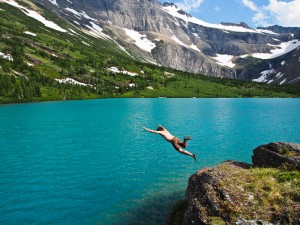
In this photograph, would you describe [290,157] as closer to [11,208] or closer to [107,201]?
[107,201]

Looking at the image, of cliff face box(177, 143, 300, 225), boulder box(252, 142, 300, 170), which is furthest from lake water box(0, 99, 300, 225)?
boulder box(252, 142, 300, 170)

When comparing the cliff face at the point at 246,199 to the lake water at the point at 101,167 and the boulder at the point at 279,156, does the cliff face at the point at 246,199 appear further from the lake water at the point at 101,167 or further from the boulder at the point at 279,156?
the lake water at the point at 101,167

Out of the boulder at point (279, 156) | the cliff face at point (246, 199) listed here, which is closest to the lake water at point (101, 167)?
the cliff face at point (246, 199)

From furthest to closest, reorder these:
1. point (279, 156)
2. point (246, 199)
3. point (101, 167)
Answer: point (101, 167) < point (279, 156) < point (246, 199)

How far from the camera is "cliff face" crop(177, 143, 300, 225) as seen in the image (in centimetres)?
1424

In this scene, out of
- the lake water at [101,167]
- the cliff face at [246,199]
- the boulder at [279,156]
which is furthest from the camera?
the lake water at [101,167]

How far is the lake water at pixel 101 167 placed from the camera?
24766 mm

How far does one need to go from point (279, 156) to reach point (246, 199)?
759cm

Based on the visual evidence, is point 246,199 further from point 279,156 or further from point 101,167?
point 101,167

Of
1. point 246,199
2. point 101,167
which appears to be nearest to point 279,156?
point 246,199

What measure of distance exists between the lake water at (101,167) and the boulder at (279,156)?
8.32 metres

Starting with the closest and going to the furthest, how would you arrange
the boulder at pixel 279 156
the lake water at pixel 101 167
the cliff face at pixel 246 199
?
1. the cliff face at pixel 246 199
2. the boulder at pixel 279 156
3. the lake water at pixel 101 167

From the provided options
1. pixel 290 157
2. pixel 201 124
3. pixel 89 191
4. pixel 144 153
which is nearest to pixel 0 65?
pixel 201 124

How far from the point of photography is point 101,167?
3875 cm
